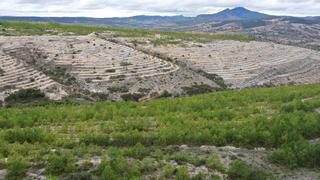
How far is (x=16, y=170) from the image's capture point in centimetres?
1748

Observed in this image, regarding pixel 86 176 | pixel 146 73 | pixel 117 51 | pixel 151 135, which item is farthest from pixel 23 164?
pixel 117 51

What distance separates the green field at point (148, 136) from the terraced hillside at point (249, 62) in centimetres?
3514

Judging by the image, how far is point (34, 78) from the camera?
2046 inches

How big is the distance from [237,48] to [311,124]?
62949mm

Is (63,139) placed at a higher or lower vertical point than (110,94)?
higher

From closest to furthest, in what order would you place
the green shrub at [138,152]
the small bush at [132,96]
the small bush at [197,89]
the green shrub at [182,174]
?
the green shrub at [182,174], the green shrub at [138,152], the small bush at [132,96], the small bush at [197,89]

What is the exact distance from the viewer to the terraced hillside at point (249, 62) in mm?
68000

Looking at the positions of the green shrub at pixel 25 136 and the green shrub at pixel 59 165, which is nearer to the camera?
the green shrub at pixel 59 165

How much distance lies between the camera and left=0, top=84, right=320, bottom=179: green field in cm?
1848

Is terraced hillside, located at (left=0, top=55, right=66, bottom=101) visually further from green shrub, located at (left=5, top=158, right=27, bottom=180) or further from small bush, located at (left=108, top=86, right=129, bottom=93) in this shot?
green shrub, located at (left=5, top=158, right=27, bottom=180)

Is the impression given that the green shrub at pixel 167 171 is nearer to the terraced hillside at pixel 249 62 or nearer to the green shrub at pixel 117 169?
the green shrub at pixel 117 169

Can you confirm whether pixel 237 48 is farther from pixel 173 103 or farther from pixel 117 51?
pixel 173 103

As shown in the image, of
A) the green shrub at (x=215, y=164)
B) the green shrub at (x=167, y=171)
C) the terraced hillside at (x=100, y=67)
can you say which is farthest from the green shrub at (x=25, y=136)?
the terraced hillside at (x=100, y=67)

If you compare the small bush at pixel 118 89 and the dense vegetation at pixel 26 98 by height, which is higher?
the dense vegetation at pixel 26 98
